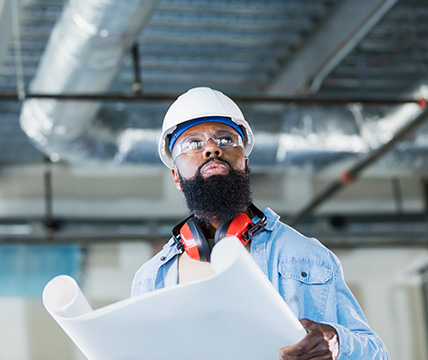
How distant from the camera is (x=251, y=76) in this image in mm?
5469

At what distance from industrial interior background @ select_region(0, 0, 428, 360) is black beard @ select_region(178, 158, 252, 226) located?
174 cm

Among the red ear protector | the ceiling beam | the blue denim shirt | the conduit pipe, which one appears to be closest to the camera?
the blue denim shirt

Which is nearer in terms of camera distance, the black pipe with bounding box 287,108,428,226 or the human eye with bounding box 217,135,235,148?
the human eye with bounding box 217,135,235,148

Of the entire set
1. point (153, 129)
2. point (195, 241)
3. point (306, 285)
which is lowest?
point (306, 285)

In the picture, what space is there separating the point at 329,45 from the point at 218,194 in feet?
9.66

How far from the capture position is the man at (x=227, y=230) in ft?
5.24

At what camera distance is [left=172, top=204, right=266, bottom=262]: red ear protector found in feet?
5.68

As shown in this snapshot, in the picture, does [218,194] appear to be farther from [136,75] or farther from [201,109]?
[136,75]

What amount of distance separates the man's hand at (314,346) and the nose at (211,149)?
1.78ft

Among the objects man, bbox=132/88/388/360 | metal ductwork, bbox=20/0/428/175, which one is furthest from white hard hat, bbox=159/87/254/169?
metal ductwork, bbox=20/0/428/175

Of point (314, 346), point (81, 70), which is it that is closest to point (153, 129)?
point (81, 70)

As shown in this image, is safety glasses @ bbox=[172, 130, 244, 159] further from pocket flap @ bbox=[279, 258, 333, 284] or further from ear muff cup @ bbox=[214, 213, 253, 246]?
pocket flap @ bbox=[279, 258, 333, 284]

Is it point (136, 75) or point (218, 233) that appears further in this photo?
point (136, 75)

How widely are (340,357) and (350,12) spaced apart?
303cm
